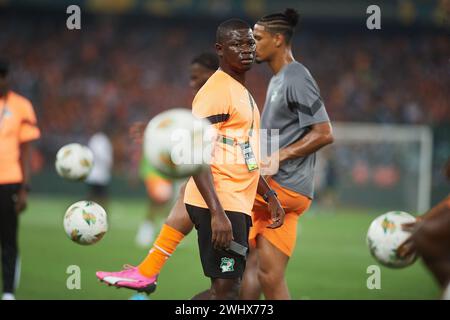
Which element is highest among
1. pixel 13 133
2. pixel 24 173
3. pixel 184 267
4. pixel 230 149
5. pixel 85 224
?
pixel 13 133

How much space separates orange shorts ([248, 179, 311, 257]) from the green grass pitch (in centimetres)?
220

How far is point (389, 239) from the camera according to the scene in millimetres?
4793

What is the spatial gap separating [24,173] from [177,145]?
3399 mm

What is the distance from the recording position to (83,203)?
5.87 m

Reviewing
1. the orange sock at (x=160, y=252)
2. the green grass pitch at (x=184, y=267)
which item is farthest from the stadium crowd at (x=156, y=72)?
the orange sock at (x=160, y=252)

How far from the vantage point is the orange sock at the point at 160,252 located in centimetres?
559

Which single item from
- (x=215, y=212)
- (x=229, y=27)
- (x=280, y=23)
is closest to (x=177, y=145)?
(x=215, y=212)

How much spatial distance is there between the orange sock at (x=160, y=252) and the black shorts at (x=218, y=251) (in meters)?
0.87

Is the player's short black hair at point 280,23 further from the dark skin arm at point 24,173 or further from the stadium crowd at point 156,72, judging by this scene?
the stadium crowd at point 156,72

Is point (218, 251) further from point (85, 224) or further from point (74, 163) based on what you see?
point (74, 163)

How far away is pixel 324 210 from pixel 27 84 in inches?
519

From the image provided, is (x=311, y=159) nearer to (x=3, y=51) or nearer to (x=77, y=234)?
(x=77, y=234)

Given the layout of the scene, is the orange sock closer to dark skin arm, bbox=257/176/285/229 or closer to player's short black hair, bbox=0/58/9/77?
dark skin arm, bbox=257/176/285/229
